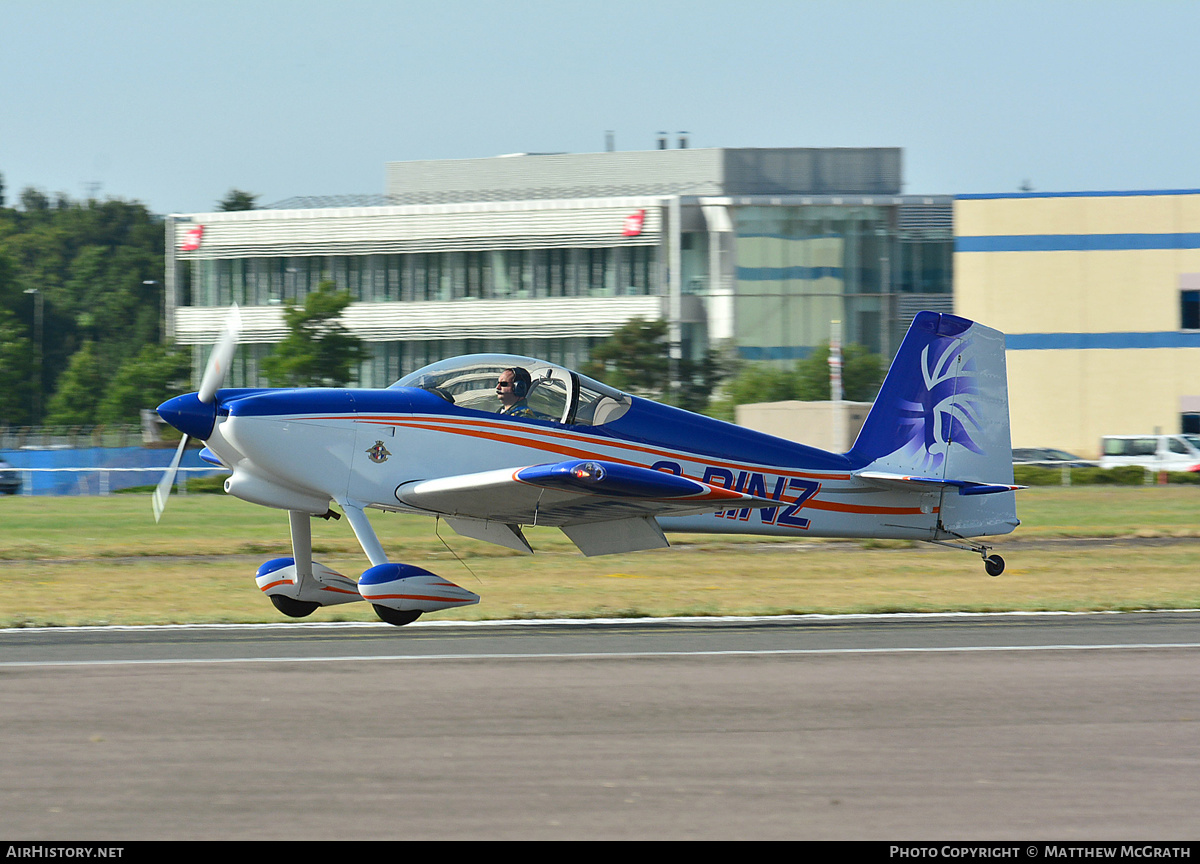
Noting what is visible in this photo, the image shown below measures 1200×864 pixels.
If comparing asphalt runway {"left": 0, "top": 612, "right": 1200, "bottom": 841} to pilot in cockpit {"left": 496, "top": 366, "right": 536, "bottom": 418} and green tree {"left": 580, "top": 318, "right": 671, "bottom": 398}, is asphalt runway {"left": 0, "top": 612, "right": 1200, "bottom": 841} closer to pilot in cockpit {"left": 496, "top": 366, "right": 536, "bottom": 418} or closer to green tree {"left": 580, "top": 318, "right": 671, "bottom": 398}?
pilot in cockpit {"left": 496, "top": 366, "right": 536, "bottom": 418}

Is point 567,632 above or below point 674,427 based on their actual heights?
below

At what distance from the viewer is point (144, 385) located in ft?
205

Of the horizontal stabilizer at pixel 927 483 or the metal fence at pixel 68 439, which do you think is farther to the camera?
the metal fence at pixel 68 439

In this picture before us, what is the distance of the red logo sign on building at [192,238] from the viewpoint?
215 ft

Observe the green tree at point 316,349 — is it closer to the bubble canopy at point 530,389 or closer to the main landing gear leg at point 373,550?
the bubble canopy at point 530,389

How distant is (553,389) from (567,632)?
2373 millimetres

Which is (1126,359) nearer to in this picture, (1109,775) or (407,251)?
(407,251)

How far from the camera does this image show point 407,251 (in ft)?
208

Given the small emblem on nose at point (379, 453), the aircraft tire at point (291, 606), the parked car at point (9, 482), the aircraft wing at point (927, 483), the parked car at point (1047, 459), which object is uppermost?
the small emblem on nose at point (379, 453)

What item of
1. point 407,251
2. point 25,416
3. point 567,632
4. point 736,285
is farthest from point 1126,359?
point 25,416

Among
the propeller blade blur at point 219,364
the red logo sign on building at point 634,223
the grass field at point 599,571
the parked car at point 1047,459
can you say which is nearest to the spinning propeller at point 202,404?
the propeller blade blur at point 219,364

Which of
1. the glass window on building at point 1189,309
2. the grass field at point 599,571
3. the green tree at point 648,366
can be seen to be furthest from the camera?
the green tree at point 648,366

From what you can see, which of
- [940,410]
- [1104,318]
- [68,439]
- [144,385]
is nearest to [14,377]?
[144,385]

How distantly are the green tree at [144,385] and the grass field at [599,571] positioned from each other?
124ft
